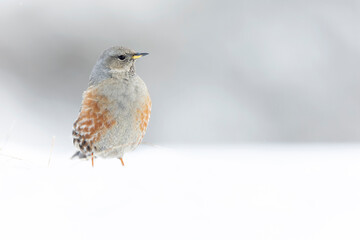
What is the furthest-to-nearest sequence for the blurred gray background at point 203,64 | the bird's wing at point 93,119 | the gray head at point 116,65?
the blurred gray background at point 203,64
the gray head at point 116,65
the bird's wing at point 93,119

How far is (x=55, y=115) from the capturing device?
33.7ft

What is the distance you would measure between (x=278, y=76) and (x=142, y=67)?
11.6ft

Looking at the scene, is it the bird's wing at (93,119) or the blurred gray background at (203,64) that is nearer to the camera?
the bird's wing at (93,119)

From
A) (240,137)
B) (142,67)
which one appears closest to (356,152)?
(240,137)

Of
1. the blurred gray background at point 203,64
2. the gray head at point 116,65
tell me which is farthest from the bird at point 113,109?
the blurred gray background at point 203,64

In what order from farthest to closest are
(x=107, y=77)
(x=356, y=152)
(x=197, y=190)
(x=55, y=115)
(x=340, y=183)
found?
(x=55, y=115)
(x=356, y=152)
(x=107, y=77)
(x=340, y=183)
(x=197, y=190)

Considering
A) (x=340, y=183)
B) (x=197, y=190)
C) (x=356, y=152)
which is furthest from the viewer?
(x=356, y=152)

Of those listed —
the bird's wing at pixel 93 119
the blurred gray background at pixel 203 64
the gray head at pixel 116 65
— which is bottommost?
the bird's wing at pixel 93 119

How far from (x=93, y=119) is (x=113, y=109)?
0.20m

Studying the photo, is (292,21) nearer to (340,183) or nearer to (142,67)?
(142,67)

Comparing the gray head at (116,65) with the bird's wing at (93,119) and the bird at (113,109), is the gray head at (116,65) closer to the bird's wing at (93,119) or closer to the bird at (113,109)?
the bird at (113,109)

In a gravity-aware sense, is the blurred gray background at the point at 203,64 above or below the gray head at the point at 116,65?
above

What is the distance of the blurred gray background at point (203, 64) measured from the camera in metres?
10.1

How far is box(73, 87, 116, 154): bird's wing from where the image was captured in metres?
3.82
